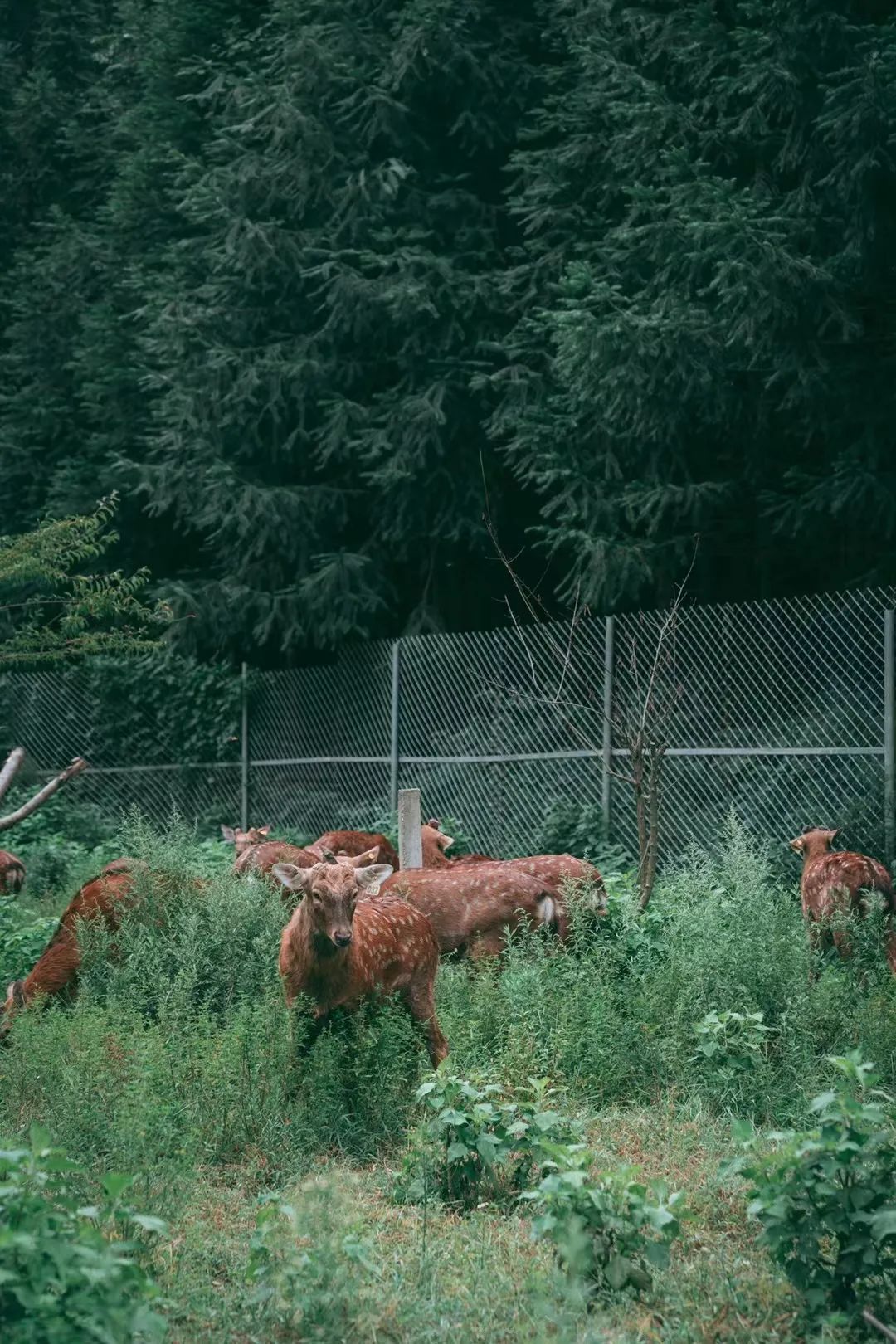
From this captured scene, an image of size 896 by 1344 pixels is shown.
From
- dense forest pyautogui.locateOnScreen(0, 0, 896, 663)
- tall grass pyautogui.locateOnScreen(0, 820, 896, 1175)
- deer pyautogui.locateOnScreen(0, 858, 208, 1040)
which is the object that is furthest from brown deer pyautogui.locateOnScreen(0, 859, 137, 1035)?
dense forest pyautogui.locateOnScreen(0, 0, 896, 663)

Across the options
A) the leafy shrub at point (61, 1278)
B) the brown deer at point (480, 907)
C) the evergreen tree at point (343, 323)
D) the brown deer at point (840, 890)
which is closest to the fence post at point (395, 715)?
the evergreen tree at point (343, 323)

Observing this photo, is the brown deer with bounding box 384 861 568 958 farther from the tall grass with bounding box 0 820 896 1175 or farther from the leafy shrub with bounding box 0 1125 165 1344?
the leafy shrub with bounding box 0 1125 165 1344

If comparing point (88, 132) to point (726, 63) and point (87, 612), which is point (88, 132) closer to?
point (87, 612)

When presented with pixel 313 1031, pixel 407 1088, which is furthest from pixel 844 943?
pixel 313 1031

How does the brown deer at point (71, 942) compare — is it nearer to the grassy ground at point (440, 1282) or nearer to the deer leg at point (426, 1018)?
the deer leg at point (426, 1018)

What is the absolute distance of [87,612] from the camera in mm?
19391

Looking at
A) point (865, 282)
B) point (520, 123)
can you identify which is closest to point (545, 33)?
point (520, 123)

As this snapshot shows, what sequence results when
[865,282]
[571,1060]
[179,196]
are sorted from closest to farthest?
[571,1060] → [865,282] → [179,196]

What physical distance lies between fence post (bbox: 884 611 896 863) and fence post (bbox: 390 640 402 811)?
587 centimetres

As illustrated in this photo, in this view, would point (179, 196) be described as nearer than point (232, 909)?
No

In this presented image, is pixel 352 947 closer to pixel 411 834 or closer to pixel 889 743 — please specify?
pixel 411 834

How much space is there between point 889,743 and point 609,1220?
26.0 feet

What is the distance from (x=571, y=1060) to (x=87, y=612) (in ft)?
42.4

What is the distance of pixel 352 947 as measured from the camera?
291 inches
